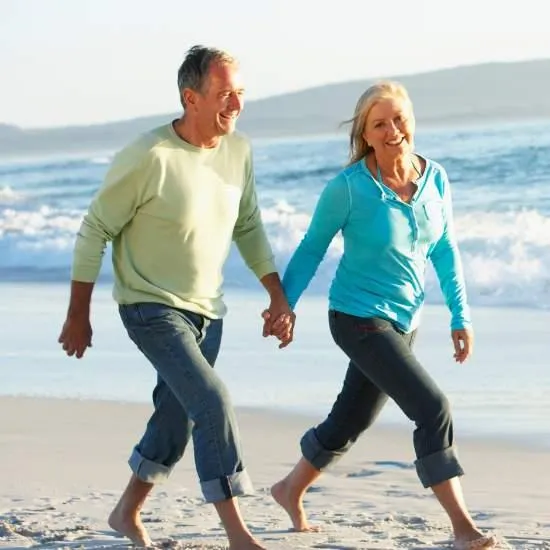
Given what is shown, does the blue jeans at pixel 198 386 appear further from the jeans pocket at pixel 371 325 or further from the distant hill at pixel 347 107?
the distant hill at pixel 347 107

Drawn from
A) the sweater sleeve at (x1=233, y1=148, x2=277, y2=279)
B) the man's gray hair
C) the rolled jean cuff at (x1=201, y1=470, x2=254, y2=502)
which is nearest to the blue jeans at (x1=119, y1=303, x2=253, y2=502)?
the rolled jean cuff at (x1=201, y1=470, x2=254, y2=502)

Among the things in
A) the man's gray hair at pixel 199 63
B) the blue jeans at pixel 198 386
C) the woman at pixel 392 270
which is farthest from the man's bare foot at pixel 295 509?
the man's gray hair at pixel 199 63

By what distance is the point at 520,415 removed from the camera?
772 centimetres

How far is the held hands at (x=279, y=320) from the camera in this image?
5137 millimetres

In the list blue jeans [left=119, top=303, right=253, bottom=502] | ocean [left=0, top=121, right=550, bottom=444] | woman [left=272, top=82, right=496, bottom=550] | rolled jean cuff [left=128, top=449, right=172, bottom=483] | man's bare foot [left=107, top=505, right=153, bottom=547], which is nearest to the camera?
blue jeans [left=119, top=303, right=253, bottom=502]

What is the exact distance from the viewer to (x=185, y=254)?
488 cm

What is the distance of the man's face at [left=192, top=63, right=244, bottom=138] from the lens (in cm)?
487

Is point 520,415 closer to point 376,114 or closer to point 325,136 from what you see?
point 376,114

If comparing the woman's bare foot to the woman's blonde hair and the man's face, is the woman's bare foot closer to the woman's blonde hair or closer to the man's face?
the woman's blonde hair

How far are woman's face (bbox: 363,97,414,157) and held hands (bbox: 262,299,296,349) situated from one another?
0.57 m

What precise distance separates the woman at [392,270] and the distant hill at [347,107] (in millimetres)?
30487

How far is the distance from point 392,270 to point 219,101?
750 millimetres

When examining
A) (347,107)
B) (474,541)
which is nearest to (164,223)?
(474,541)

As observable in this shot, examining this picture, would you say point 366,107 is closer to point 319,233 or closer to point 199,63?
point 319,233
